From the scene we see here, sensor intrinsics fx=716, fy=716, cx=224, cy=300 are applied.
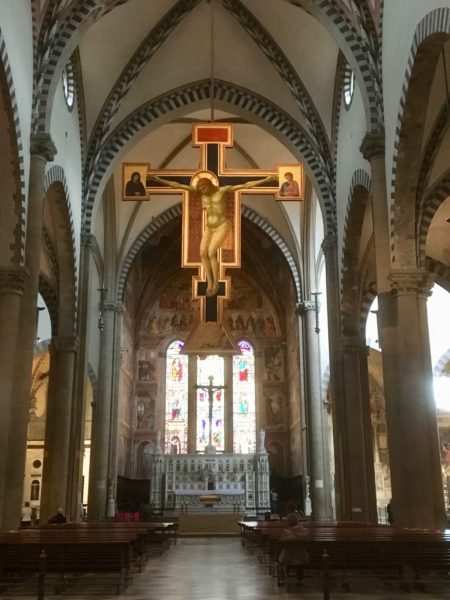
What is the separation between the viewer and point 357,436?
55.3 feet

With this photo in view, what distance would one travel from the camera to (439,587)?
8.37m

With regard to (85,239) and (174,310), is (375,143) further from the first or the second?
(174,310)

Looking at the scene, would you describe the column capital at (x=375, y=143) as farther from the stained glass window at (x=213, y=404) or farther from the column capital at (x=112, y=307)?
the stained glass window at (x=213, y=404)

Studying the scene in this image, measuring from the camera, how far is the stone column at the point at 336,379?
16.7 metres

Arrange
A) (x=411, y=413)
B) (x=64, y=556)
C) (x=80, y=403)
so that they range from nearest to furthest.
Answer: (x=64, y=556) → (x=411, y=413) → (x=80, y=403)

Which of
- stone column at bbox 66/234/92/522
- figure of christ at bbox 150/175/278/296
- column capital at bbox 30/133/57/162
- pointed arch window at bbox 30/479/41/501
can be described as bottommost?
pointed arch window at bbox 30/479/41/501

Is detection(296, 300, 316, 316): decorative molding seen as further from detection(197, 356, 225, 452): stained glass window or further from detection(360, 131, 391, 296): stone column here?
detection(360, 131, 391, 296): stone column

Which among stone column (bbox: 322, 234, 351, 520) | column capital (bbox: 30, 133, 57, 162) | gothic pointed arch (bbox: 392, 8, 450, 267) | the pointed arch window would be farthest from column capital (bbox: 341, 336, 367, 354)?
the pointed arch window

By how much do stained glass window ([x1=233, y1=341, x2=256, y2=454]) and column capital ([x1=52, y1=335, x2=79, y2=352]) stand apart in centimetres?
1556

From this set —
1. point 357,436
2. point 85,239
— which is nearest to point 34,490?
point 85,239

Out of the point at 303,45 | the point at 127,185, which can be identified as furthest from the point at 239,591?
the point at 303,45

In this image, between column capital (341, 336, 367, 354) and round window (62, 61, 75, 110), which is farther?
column capital (341, 336, 367, 354)

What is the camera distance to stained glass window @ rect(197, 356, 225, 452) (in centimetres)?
3269

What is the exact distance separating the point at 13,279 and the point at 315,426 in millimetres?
13890
